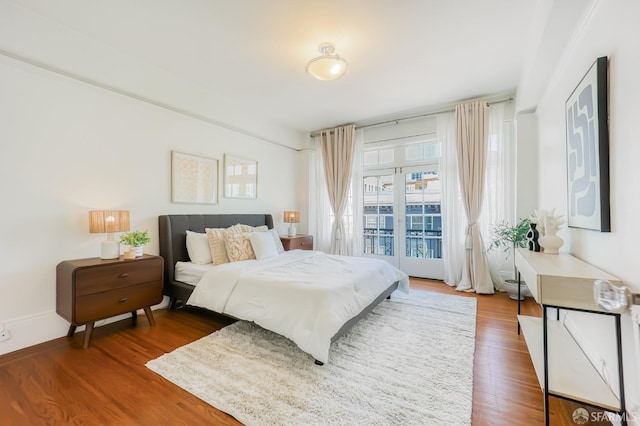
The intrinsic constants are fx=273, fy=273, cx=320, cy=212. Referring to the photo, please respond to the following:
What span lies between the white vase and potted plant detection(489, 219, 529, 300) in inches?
50.6

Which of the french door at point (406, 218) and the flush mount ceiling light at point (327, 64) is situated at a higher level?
the flush mount ceiling light at point (327, 64)

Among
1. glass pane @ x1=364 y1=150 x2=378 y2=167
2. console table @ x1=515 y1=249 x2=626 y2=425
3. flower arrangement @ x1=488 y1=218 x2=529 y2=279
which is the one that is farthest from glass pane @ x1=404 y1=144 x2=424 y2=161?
console table @ x1=515 y1=249 x2=626 y2=425

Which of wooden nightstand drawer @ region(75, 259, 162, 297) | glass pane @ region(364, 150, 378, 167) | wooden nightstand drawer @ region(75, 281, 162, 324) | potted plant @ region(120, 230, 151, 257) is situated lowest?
wooden nightstand drawer @ region(75, 281, 162, 324)

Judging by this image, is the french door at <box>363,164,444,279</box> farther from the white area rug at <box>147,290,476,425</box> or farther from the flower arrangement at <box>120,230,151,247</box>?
the flower arrangement at <box>120,230,151,247</box>

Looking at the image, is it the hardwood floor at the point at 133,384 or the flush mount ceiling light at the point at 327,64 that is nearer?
the hardwood floor at the point at 133,384

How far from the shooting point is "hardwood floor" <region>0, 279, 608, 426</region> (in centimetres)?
156

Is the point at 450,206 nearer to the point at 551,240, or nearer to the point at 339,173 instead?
the point at 339,173

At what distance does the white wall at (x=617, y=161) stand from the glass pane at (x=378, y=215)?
2.99 m

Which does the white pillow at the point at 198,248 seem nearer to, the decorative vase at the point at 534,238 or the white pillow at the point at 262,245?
the white pillow at the point at 262,245

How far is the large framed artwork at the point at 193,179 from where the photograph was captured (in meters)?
3.49

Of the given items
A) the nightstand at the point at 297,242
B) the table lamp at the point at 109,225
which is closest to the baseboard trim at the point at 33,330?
the table lamp at the point at 109,225

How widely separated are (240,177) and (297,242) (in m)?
1.46

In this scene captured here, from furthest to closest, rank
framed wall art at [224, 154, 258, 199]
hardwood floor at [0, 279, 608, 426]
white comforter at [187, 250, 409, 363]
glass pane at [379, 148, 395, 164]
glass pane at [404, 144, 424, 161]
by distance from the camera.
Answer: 1. glass pane at [379, 148, 395, 164]
2. glass pane at [404, 144, 424, 161]
3. framed wall art at [224, 154, 258, 199]
4. white comforter at [187, 250, 409, 363]
5. hardwood floor at [0, 279, 608, 426]

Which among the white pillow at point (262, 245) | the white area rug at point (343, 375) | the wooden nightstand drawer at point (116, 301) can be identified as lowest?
the white area rug at point (343, 375)
